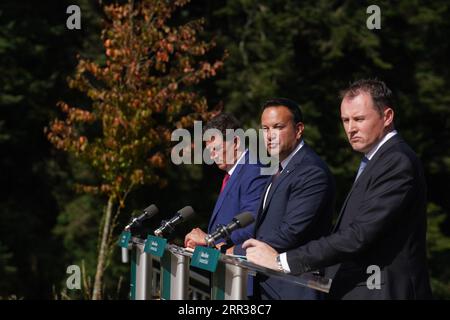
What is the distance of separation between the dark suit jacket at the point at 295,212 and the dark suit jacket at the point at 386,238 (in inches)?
23.3

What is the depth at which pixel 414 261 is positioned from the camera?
10.5ft

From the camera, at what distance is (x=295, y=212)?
12.9 feet

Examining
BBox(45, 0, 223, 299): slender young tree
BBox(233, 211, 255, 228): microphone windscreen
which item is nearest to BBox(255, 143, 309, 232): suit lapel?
BBox(233, 211, 255, 228): microphone windscreen

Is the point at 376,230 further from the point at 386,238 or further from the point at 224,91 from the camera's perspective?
the point at 224,91

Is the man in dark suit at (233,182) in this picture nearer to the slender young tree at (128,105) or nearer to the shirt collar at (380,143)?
the shirt collar at (380,143)

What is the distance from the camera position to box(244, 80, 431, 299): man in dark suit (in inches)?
125

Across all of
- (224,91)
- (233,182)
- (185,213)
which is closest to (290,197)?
(185,213)

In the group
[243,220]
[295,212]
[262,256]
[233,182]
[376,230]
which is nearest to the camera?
[376,230]

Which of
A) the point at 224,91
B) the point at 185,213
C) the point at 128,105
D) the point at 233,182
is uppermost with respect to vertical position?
the point at 224,91

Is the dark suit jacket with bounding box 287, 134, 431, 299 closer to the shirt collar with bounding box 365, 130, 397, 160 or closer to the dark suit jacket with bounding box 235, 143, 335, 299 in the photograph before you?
the shirt collar with bounding box 365, 130, 397, 160

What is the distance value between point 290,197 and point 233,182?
0.90 m

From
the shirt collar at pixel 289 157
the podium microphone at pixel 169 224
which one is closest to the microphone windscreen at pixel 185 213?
the podium microphone at pixel 169 224

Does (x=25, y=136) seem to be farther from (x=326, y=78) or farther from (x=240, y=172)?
(x=240, y=172)

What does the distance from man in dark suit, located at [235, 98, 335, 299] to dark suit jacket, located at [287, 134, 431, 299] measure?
612 millimetres
